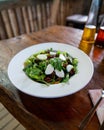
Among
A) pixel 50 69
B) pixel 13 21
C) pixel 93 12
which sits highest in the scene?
pixel 93 12

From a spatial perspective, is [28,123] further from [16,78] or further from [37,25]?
[37,25]

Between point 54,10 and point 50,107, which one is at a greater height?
point 50,107

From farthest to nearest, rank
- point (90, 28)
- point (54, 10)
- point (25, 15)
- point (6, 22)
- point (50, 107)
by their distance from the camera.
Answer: point (54, 10) → point (25, 15) → point (6, 22) → point (90, 28) → point (50, 107)

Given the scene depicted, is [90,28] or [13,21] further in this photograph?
[13,21]

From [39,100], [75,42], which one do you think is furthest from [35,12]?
[39,100]

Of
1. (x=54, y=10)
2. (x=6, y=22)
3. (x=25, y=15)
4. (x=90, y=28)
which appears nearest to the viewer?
(x=90, y=28)

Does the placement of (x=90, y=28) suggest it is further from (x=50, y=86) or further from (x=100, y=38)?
(x=50, y=86)

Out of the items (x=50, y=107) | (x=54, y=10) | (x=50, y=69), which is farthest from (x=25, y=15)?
(x=50, y=107)
